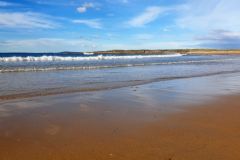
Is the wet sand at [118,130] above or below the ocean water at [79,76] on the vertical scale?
above

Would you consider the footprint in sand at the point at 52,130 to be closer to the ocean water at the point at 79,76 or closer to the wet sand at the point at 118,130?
the wet sand at the point at 118,130

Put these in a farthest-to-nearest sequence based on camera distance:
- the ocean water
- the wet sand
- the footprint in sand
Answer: the ocean water → the footprint in sand → the wet sand

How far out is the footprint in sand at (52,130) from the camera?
540cm

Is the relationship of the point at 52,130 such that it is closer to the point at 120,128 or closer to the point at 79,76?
the point at 120,128

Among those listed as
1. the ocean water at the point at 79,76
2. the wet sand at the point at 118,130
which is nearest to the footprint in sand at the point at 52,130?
the wet sand at the point at 118,130

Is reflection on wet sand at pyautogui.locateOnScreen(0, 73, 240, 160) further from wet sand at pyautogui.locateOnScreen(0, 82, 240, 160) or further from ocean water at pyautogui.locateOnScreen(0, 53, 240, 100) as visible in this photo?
ocean water at pyautogui.locateOnScreen(0, 53, 240, 100)

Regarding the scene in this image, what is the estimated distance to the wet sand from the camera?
14.5 ft

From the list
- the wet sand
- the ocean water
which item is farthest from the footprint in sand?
the ocean water

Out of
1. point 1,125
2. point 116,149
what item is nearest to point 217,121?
point 116,149

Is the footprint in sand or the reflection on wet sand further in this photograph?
the footprint in sand

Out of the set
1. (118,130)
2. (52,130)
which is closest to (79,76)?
(52,130)

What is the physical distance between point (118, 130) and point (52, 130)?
3.80 feet

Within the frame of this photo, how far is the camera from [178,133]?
17.6 feet

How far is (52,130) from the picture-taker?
5590 millimetres
